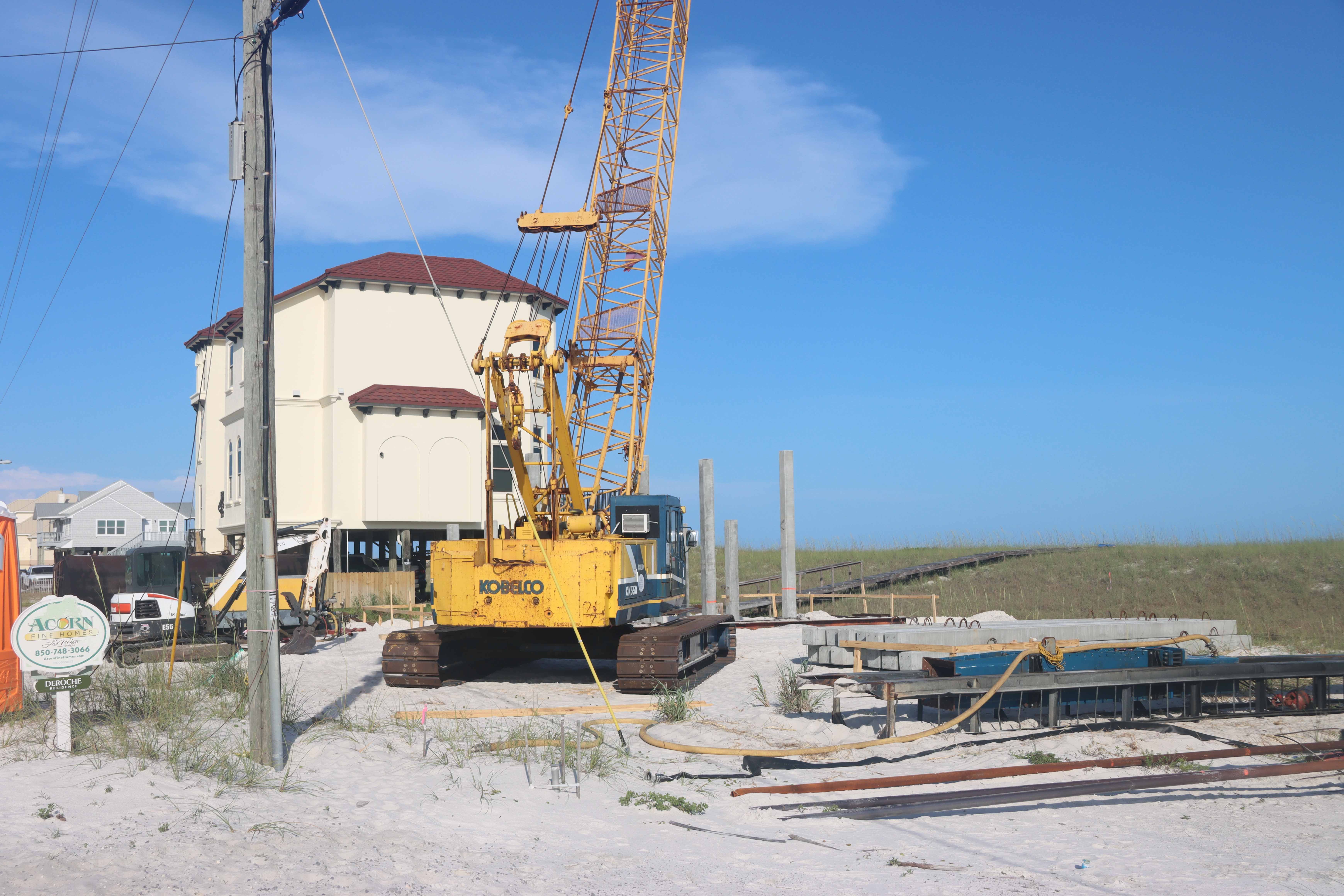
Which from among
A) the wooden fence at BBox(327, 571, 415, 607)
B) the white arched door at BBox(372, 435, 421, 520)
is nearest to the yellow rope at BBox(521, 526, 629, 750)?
the wooden fence at BBox(327, 571, 415, 607)

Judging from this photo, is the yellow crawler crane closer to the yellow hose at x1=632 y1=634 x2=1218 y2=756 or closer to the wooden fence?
the yellow hose at x1=632 y1=634 x2=1218 y2=756

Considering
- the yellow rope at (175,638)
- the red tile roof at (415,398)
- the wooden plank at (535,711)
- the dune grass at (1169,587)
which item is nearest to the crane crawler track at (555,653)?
the wooden plank at (535,711)

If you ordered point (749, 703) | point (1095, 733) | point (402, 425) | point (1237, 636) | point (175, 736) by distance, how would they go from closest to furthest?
point (175, 736) → point (1095, 733) → point (749, 703) → point (1237, 636) → point (402, 425)

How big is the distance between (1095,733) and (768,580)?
82.9 ft

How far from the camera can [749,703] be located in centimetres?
1308

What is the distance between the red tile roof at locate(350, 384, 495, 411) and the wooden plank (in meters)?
20.6

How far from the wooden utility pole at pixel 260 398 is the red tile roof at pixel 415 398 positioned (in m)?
23.5

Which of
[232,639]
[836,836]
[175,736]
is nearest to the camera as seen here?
[836,836]

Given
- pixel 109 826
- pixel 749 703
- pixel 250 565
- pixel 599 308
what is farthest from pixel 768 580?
pixel 109 826

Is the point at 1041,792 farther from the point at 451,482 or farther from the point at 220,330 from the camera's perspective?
the point at 220,330

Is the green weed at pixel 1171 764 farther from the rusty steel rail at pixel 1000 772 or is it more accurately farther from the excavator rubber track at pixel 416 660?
the excavator rubber track at pixel 416 660

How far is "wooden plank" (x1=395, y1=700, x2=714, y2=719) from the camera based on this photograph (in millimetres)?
12016

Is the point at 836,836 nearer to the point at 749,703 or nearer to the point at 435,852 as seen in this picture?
the point at 435,852

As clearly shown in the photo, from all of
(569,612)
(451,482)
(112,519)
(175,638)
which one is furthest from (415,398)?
(112,519)
